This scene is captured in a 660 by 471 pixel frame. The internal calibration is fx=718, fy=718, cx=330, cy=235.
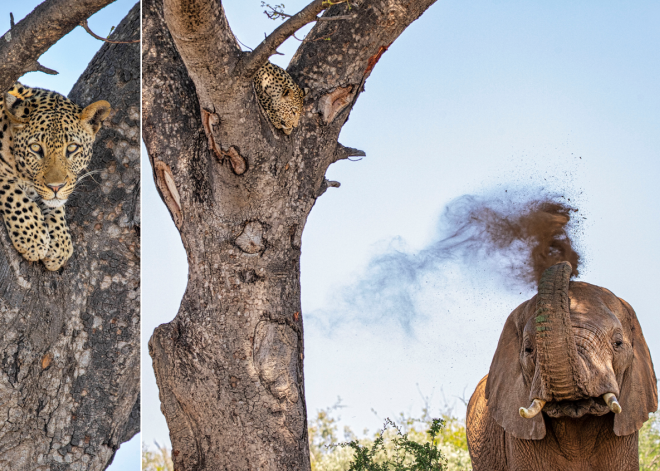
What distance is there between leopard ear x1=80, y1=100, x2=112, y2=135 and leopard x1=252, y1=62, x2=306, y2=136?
2.75 feet

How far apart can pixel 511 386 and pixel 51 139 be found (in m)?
2.86

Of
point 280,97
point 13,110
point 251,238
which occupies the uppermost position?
point 280,97

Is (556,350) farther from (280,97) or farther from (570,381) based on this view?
(280,97)

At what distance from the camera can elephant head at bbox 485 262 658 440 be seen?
139 inches

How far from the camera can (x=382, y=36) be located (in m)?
4.25

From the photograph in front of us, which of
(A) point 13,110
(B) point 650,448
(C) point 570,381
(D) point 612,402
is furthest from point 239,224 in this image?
(B) point 650,448

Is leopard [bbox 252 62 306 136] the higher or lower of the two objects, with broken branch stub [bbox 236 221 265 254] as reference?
higher

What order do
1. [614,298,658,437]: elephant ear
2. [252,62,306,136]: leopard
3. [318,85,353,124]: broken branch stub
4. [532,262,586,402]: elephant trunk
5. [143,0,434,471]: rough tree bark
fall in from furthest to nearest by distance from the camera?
[318,85,353,124]: broken branch stub
[252,62,306,136]: leopard
[143,0,434,471]: rough tree bark
[614,298,658,437]: elephant ear
[532,262,586,402]: elephant trunk

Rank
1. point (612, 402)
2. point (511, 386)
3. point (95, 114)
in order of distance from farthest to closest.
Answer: point (511, 386) → point (95, 114) → point (612, 402)

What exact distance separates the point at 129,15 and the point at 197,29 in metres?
1.08

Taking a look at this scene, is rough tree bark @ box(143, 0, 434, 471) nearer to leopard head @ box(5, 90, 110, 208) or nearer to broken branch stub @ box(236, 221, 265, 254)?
broken branch stub @ box(236, 221, 265, 254)

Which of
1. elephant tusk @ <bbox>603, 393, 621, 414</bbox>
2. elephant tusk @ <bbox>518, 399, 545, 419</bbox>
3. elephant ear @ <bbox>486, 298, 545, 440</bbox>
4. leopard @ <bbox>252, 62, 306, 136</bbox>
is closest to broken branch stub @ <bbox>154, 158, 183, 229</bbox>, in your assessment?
leopard @ <bbox>252, 62, 306, 136</bbox>

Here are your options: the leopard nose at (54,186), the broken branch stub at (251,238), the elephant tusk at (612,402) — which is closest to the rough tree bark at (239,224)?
the broken branch stub at (251,238)

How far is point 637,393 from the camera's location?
12.7ft
